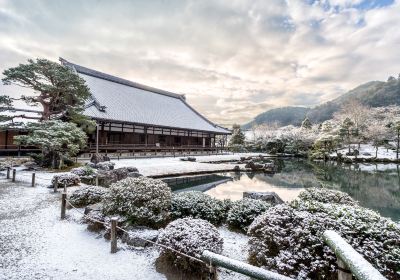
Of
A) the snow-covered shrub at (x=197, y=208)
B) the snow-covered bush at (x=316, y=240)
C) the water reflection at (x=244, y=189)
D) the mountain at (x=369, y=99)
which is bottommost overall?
the water reflection at (x=244, y=189)

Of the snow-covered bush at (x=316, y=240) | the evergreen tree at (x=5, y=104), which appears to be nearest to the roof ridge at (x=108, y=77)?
the evergreen tree at (x=5, y=104)

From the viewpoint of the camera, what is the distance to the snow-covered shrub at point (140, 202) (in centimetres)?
562

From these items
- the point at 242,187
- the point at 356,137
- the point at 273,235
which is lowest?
the point at 242,187

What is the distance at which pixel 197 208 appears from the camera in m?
6.68

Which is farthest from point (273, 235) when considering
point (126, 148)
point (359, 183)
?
point (126, 148)

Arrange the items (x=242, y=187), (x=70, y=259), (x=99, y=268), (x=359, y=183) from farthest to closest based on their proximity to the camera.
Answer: (x=359, y=183)
(x=242, y=187)
(x=70, y=259)
(x=99, y=268)

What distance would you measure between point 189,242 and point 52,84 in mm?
16892

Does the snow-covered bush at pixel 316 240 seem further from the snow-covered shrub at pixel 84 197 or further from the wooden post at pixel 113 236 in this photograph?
the snow-covered shrub at pixel 84 197

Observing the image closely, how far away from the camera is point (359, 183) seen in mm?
15953

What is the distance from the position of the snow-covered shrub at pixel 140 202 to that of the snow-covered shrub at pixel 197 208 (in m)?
0.51

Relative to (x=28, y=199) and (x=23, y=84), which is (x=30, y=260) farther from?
(x=23, y=84)

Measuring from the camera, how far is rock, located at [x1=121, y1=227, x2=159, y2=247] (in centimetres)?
490

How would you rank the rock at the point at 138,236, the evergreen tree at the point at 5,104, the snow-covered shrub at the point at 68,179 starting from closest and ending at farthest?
the rock at the point at 138,236
the snow-covered shrub at the point at 68,179
the evergreen tree at the point at 5,104

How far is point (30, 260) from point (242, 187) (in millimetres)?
11143
